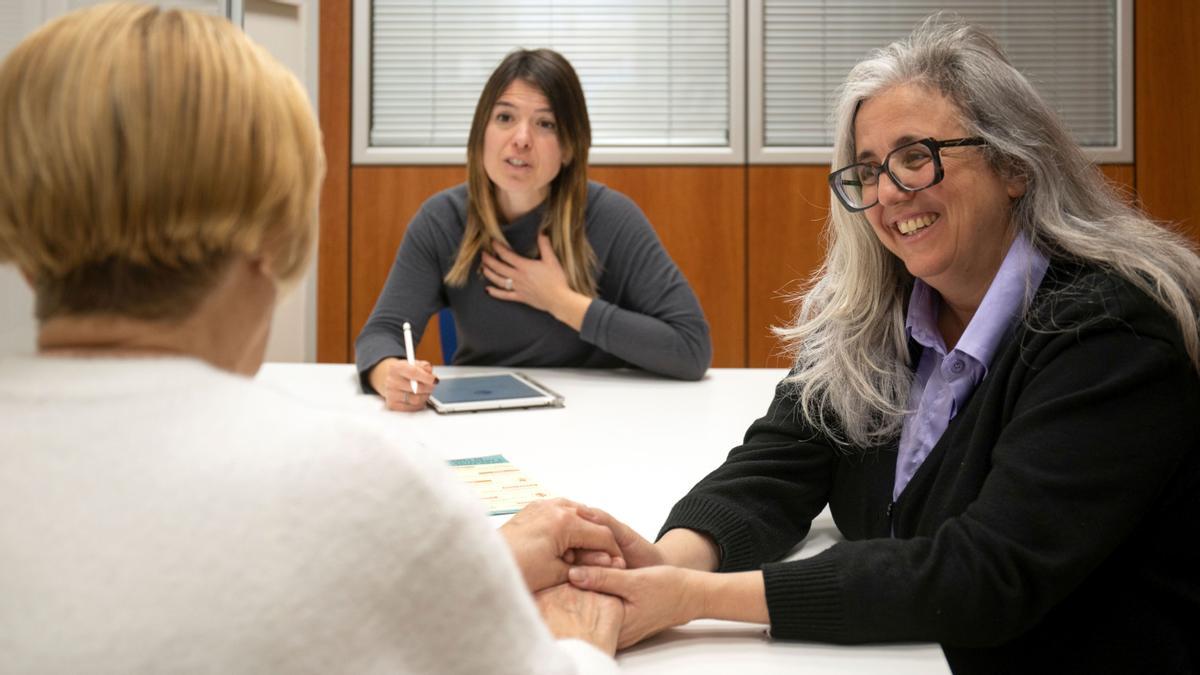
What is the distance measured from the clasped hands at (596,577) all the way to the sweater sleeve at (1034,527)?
10cm

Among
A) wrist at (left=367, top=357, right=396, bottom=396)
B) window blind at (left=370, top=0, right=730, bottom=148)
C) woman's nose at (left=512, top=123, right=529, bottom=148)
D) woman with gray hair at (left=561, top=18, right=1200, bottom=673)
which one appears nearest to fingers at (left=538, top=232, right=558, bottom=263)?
woman's nose at (left=512, top=123, right=529, bottom=148)

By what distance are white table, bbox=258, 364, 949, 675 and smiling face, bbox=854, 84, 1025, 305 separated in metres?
0.38

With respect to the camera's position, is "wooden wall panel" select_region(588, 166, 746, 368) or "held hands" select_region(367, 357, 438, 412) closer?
"held hands" select_region(367, 357, 438, 412)

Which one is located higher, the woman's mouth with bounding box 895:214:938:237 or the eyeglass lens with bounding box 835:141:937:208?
the eyeglass lens with bounding box 835:141:937:208

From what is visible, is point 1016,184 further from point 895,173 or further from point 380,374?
point 380,374

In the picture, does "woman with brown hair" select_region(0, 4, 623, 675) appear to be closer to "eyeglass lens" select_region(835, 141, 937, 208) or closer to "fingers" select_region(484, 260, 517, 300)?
"eyeglass lens" select_region(835, 141, 937, 208)

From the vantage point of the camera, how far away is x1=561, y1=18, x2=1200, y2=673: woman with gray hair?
1017 mm

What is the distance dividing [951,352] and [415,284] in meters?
1.59

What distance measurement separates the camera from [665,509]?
4.86 feet

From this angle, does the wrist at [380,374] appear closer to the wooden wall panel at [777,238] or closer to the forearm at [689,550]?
the forearm at [689,550]

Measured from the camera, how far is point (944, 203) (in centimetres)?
130

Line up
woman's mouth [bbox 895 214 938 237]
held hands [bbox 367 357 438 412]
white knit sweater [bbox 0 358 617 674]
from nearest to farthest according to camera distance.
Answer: white knit sweater [bbox 0 358 617 674] < woman's mouth [bbox 895 214 938 237] < held hands [bbox 367 357 438 412]

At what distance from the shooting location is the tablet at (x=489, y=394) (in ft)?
6.93

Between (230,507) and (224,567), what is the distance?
0.11 ft
